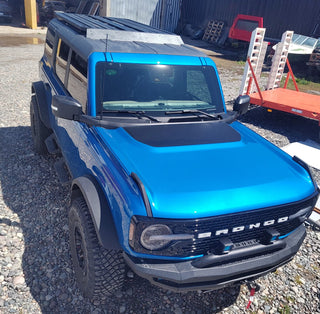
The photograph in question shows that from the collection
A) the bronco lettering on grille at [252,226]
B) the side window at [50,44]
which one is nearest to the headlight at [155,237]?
the bronco lettering on grille at [252,226]

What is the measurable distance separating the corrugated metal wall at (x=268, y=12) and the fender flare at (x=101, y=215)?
18.1 meters

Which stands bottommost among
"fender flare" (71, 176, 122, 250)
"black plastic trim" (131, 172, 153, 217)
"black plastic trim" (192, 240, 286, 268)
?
"black plastic trim" (192, 240, 286, 268)

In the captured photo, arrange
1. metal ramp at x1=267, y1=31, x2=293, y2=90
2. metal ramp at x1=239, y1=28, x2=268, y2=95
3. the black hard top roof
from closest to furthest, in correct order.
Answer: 1. the black hard top roof
2. metal ramp at x1=239, y1=28, x2=268, y2=95
3. metal ramp at x1=267, y1=31, x2=293, y2=90

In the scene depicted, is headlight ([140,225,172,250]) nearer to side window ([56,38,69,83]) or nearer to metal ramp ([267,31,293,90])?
side window ([56,38,69,83])

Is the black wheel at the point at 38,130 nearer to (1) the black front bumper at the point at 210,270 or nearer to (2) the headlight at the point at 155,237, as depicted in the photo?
(1) the black front bumper at the point at 210,270

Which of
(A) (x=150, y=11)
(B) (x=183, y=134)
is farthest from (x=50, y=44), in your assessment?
(A) (x=150, y=11)

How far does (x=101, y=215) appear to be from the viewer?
99.1 inches

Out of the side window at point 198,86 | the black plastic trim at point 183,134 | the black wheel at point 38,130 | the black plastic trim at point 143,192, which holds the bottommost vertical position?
the black wheel at point 38,130

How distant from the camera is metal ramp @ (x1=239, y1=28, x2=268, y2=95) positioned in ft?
27.0

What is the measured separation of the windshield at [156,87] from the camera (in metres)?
3.25

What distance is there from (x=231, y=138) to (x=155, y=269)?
5.23ft

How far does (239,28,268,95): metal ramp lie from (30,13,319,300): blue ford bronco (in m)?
4.78

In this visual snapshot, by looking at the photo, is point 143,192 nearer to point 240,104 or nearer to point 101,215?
point 101,215

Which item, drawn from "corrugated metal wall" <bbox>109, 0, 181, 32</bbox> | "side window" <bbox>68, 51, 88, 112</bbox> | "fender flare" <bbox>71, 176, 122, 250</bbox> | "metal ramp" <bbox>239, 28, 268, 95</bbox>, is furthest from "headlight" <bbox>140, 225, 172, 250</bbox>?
"corrugated metal wall" <bbox>109, 0, 181, 32</bbox>
